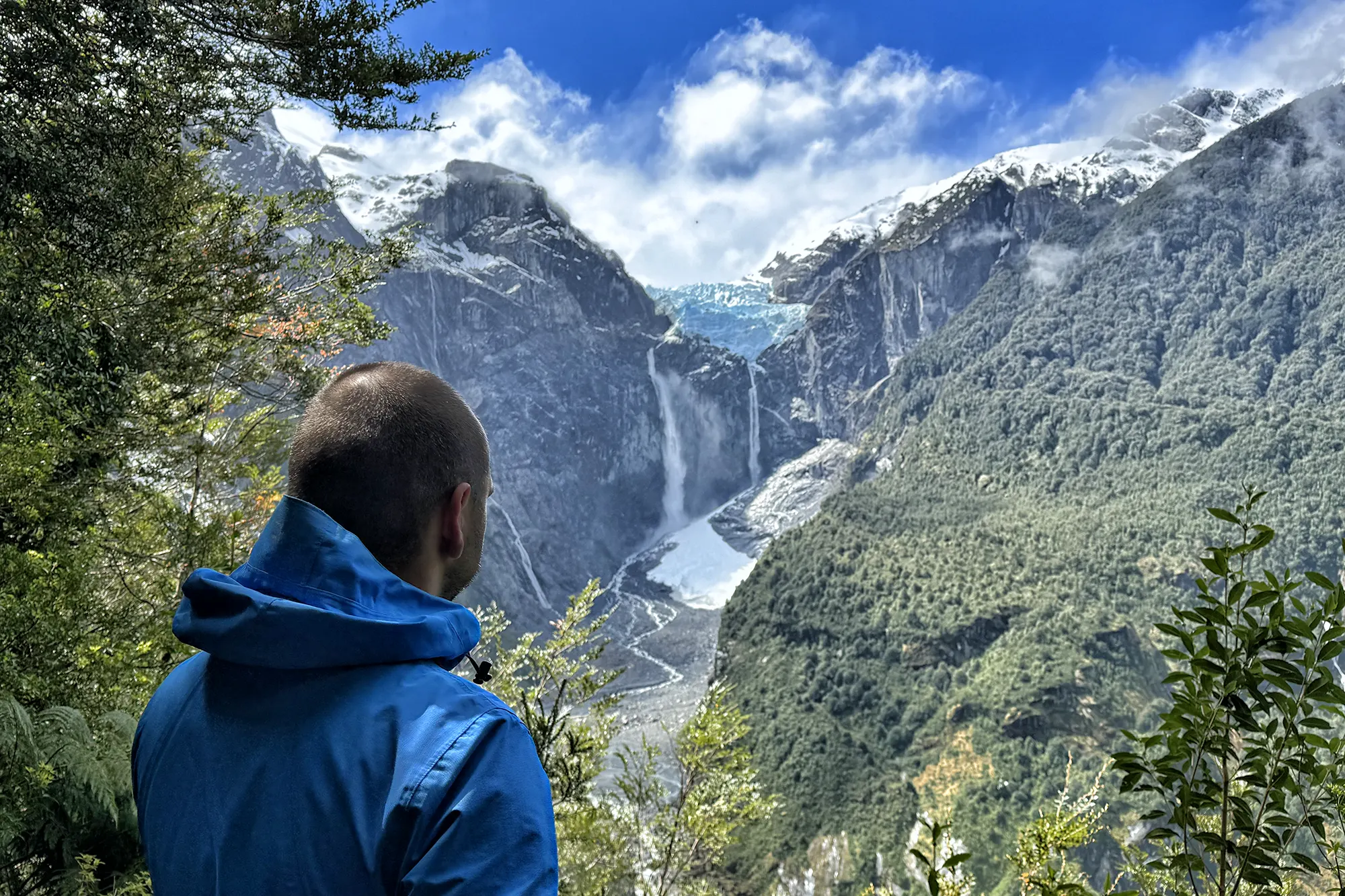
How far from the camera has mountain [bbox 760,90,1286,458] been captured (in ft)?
341

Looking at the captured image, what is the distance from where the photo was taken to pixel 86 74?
16.6 feet

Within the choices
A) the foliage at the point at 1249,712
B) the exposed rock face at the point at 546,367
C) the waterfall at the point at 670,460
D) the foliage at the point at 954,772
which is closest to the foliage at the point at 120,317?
the foliage at the point at 1249,712

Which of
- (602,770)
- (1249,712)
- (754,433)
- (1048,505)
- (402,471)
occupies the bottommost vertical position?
(1048,505)

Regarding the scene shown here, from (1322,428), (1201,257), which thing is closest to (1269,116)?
(1201,257)

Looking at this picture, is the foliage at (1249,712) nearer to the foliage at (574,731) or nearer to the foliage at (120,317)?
the foliage at (120,317)

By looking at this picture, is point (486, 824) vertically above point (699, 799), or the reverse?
point (486, 824)

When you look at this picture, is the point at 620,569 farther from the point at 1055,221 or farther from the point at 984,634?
the point at 1055,221

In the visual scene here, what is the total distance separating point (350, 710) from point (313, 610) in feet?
0.34

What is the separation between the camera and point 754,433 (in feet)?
389

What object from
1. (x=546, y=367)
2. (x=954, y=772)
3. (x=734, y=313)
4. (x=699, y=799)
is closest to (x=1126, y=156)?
(x=734, y=313)

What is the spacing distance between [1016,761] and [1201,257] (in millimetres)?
65003

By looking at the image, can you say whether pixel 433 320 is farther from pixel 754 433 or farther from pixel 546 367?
pixel 754 433

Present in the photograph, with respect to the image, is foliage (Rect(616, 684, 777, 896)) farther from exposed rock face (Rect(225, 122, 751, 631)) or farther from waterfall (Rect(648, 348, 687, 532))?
waterfall (Rect(648, 348, 687, 532))

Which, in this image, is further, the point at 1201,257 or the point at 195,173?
the point at 1201,257
